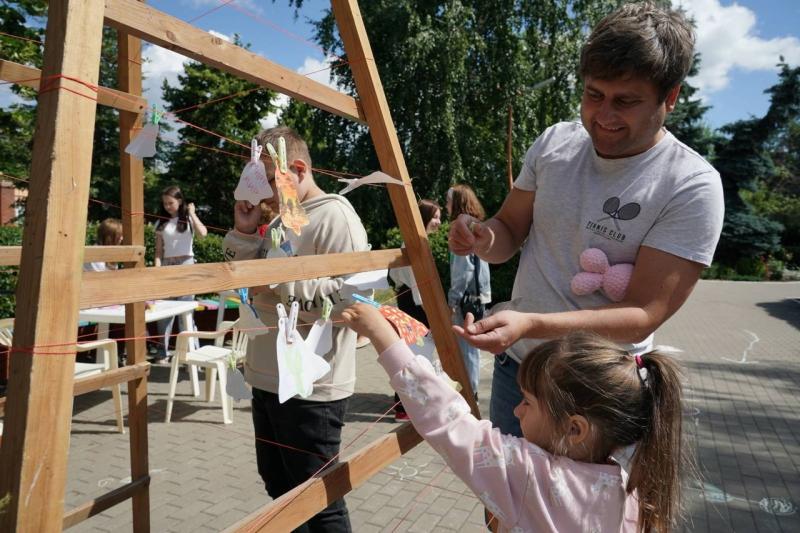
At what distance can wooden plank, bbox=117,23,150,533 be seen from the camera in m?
2.13

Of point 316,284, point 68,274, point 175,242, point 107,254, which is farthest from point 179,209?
point 68,274

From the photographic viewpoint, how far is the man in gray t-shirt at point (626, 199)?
4.38ft

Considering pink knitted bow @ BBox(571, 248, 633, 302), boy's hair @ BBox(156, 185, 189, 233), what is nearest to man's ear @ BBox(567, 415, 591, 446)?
pink knitted bow @ BBox(571, 248, 633, 302)

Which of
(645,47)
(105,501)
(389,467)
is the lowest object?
(389,467)

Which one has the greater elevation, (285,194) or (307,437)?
(285,194)

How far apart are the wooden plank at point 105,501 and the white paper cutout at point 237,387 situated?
18.7 inches

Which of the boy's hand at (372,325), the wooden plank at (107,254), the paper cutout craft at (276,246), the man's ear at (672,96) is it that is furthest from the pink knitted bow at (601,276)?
the wooden plank at (107,254)

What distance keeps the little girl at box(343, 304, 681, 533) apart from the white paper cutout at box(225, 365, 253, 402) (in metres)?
0.79

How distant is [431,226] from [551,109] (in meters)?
10.0

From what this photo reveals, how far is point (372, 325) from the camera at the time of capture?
1367 millimetres

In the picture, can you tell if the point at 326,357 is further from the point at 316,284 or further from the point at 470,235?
the point at 470,235

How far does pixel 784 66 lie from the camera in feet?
71.4

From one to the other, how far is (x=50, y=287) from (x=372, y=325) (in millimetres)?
668

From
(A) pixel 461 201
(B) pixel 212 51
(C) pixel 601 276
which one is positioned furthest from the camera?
(A) pixel 461 201
